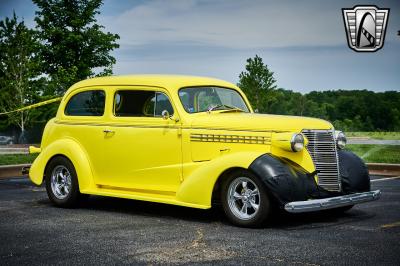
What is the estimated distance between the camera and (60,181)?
31.0 ft

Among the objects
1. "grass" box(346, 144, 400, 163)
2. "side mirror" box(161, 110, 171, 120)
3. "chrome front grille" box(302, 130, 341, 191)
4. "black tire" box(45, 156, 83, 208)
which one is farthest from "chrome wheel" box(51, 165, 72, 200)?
"grass" box(346, 144, 400, 163)

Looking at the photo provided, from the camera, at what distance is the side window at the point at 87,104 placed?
921 cm

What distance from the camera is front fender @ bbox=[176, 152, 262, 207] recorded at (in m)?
7.33

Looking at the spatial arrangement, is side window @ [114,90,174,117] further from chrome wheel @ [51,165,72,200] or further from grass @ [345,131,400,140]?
grass @ [345,131,400,140]

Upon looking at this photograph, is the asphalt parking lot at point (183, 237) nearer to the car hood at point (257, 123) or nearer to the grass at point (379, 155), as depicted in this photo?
the car hood at point (257, 123)

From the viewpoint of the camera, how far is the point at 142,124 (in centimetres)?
854

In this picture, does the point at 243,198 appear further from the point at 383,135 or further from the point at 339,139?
the point at 383,135

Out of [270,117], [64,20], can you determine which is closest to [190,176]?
[270,117]

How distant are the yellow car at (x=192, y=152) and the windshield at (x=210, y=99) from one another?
0.05 ft

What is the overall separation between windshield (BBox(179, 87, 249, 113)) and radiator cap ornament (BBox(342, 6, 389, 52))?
10.4 metres

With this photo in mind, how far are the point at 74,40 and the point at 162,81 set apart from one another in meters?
32.3

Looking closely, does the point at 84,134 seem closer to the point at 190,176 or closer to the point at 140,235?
the point at 190,176

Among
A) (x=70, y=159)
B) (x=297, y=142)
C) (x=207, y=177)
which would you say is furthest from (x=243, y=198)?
(x=70, y=159)

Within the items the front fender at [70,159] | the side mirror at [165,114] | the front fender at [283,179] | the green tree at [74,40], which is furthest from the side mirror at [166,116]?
the green tree at [74,40]
